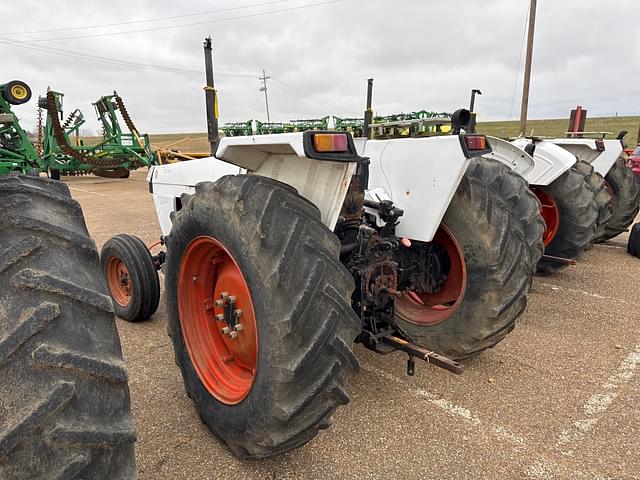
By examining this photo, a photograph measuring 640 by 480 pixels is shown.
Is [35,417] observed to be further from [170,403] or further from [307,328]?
[170,403]

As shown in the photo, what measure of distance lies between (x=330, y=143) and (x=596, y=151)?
20.9 ft

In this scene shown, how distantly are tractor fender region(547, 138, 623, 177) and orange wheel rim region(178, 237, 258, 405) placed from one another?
19.5ft

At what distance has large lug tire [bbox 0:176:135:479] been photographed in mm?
966

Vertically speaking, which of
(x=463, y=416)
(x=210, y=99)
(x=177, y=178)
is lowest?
(x=463, y=416)

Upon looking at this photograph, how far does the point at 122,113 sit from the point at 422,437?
49.1ft

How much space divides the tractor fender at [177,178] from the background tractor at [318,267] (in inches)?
0.7

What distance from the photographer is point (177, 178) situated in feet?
12.0

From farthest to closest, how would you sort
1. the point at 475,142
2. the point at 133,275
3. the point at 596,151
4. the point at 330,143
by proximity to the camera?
the point at 596,151
the point at 133,275
the point at 475,142
the point at 330,143

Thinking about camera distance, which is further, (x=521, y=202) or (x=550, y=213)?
(x=550, y=213)

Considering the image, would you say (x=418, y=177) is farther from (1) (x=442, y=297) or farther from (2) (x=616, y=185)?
(2) (x=616, y=185)

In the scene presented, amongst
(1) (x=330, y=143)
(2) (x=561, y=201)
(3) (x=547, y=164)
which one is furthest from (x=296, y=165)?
(2) (x=561, y=201)

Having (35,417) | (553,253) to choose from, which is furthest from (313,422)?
(553,253)

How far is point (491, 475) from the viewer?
2051 mm

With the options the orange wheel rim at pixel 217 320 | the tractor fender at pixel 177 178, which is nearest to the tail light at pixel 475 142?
the orange wheel rim at pixel 217 320
